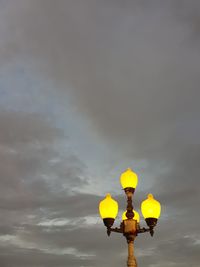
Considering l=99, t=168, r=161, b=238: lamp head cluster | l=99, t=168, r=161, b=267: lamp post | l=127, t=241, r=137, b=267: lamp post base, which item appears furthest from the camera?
l=99, t=168, r=161, b=238: lamp head cluster

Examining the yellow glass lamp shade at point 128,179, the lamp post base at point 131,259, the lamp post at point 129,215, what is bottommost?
the lamp post base at point 131,259

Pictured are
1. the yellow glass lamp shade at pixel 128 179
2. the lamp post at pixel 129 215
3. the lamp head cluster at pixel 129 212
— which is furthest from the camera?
the yellow glass lamp shade at pixel 128 179

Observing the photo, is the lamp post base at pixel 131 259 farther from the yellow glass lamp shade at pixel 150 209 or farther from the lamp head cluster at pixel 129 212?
the yellow glass lamp shade at pixel 150 209

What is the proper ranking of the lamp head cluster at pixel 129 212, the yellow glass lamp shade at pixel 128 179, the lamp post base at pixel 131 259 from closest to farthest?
the lamp post base at pixel 131 259, the lamp head cluster at pixel 129 212, the yellow glass lamp shade at pixel 128 179

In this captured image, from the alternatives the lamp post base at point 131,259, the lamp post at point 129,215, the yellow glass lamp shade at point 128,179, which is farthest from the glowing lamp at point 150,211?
the lamp post base at point 131,259

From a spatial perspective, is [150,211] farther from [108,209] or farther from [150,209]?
[108,209]

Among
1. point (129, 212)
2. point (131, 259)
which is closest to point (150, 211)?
point (129, 212)

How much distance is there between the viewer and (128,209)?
13445 millimetres

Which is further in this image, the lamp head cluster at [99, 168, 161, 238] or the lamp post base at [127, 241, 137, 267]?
the lamp head cluster at [99, 168, 161, 238]

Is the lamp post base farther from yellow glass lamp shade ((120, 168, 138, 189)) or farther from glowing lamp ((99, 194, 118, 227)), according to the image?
yellow glass lamp shade ((120, 168, 138, 189))

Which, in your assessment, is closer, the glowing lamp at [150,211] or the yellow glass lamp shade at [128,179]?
the glowing lamp at [150,211]

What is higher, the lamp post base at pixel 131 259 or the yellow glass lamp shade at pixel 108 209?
the yellow glass lamp shade at pixel 108 209

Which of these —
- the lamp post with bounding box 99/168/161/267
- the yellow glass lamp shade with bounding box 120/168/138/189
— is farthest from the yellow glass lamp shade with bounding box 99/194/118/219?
the yellow glass lamp shade with bounding box 120/168/138/189

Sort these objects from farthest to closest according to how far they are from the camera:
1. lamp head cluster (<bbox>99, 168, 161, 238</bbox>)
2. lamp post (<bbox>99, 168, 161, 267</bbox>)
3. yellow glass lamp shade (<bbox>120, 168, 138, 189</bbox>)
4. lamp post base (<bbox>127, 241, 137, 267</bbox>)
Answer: yellow glass lamp shade (<bbox>120, 168, 138, 189</bbox>) → lamp head cluster (<bbox>99, 168, 161, 238</bbox>) → lamp post (<bbox>99, 168, 161, 267</bbox>) → lamp post base (<bbox>127, 241, 137, 267</bbox>)
